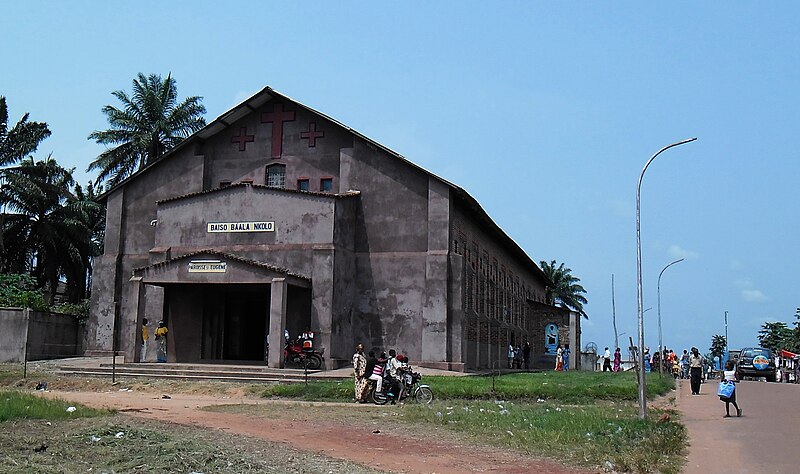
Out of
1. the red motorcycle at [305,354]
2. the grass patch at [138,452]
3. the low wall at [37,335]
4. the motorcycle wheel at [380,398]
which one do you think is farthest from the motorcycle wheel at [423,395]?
the low wall at [37,335]

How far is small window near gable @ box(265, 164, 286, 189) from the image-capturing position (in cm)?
3556

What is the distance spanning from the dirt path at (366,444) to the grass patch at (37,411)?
1.31 m

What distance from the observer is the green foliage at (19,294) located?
121 feet

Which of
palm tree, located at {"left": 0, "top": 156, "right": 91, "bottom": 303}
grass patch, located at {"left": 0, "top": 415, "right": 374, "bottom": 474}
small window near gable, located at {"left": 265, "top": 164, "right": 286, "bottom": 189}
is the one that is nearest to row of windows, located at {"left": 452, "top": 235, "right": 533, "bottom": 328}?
small window near gable, located at {"left": 265, "top": 164, "right": 286, "bottom": 189}

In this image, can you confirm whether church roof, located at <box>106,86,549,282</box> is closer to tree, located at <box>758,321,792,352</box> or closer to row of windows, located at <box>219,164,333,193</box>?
row of windows, located at <box>219,164,333,193</box>

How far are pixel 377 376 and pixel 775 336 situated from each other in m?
87.0

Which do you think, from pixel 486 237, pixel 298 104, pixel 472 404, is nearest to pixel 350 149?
pixel 298 104

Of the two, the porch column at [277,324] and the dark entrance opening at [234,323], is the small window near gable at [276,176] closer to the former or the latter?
the dark entrance opening at [234,323]

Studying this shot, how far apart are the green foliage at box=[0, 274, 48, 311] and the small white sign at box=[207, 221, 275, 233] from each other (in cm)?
922

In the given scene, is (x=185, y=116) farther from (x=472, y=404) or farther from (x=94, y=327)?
(x=472, y=404)

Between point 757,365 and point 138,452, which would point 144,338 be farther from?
point 757,365

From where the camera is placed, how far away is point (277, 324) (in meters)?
29.2

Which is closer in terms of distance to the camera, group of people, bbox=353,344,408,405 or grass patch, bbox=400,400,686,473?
grass patch, bbox=400,400,686,473

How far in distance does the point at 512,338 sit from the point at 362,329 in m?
18.8
